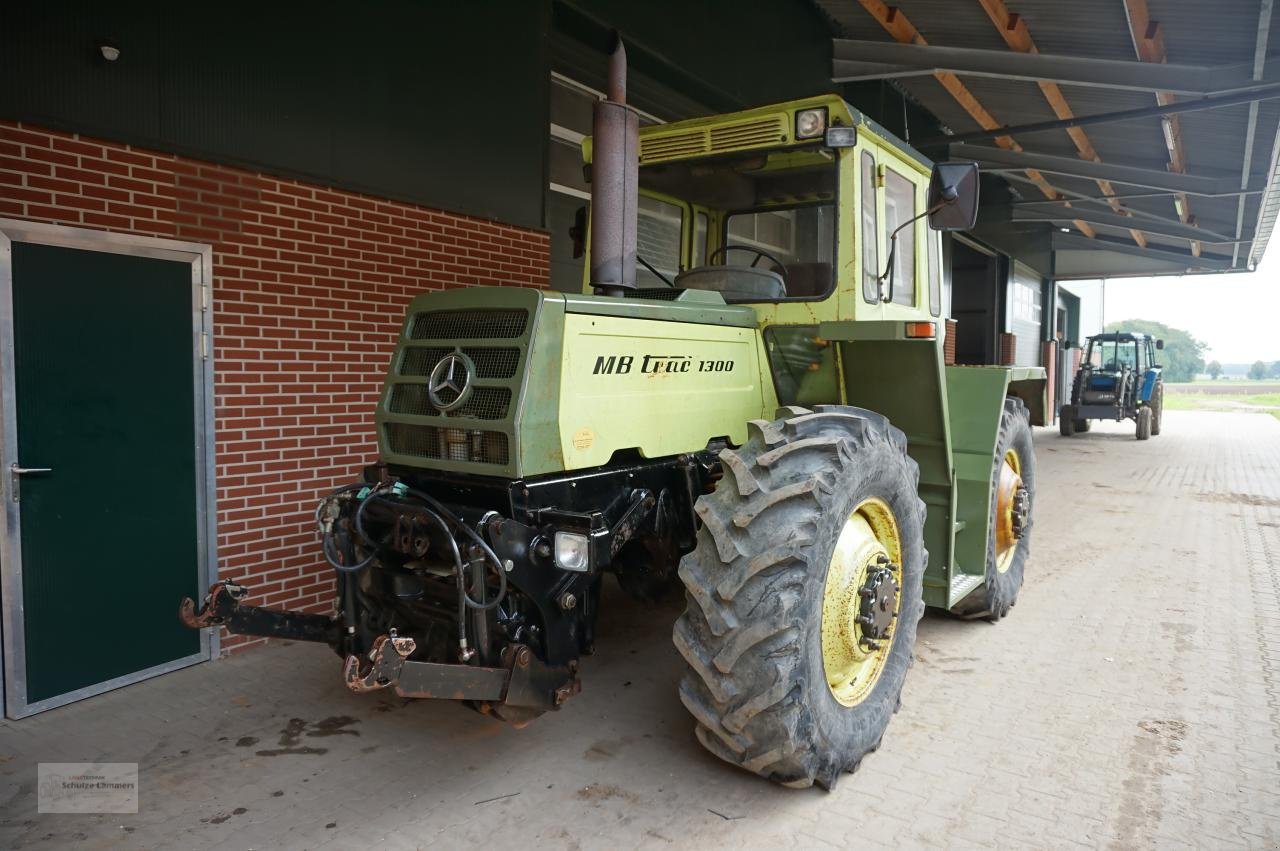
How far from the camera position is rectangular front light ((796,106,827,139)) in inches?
141

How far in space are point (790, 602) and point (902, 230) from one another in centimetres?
231

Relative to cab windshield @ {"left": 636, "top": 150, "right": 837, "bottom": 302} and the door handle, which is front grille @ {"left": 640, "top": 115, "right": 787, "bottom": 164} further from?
the door handle

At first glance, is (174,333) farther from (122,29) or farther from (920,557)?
(920,557)

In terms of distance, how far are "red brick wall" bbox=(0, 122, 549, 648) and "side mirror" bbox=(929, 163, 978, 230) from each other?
3.27 metres

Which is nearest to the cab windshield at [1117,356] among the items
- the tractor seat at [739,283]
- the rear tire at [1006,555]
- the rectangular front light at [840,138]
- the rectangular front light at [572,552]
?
the rear tire at [1006,555]

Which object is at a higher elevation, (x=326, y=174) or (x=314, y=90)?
(x=314, y=90)

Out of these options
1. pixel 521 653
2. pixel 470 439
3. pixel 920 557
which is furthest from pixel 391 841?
pixel 920 557

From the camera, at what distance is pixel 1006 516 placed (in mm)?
5273

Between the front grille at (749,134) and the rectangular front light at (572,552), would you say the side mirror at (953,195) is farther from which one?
the rectangular front light at (572,552)

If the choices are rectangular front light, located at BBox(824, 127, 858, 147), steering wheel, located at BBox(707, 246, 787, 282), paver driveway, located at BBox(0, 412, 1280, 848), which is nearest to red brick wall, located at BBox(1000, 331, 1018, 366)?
paver driveway, located at BBox(0, 412, 1280, 848)

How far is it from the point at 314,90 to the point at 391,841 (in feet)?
13.0

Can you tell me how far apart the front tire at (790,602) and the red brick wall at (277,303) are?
2.88 metres

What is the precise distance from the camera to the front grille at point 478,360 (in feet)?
9.52

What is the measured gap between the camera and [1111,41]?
25.4 ft
